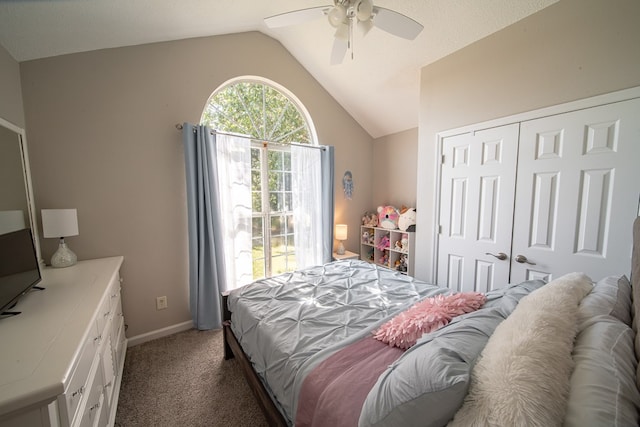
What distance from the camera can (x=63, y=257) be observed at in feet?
5.74

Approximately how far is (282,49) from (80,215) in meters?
2.78

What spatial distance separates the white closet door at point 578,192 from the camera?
150cm

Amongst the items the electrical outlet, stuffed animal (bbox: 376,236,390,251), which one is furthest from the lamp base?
stuffed animal (bbox: 376,236,390,251)

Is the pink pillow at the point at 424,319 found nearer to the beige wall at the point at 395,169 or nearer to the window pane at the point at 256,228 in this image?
the window pane at the point at 256,228

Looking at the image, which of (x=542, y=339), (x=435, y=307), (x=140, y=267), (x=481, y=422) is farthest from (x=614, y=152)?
(x=140, y=267)

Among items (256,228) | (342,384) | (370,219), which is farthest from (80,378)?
(370,219)

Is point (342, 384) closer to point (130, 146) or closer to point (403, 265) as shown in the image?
point (130, 146)

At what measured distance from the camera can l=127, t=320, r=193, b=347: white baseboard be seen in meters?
2.20

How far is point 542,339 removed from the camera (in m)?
0.68

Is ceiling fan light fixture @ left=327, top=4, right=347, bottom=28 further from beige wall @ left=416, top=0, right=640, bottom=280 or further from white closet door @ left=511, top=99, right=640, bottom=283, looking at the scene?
white closet door @ left=511, top=99, right=640, bottom=283

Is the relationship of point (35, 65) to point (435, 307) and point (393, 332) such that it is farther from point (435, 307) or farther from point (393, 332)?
point (435, 307)

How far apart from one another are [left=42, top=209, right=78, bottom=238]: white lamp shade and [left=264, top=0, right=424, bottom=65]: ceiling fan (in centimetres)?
191

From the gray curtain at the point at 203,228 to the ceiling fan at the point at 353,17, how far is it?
1.29 metres

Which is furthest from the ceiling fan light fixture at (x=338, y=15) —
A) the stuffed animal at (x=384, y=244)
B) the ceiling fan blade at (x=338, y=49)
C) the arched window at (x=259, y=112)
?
the stuffed animal at (x=384, y=244)
